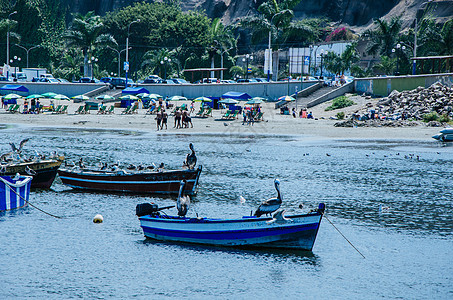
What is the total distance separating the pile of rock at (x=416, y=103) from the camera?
53.9 meters

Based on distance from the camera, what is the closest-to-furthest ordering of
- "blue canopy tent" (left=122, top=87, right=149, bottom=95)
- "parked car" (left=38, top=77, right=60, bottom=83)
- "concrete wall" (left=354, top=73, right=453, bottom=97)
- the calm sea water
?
the calm sea water < "concrete wall" (left=354, top=73, right=453, bottom=97) < "blue canopy tent" (left=122, top=87, right=149, bottom=95) < "parked car" (left=38, top=77, right=60, bottom=83)

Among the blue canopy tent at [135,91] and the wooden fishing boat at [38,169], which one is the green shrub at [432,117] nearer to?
the blue canopy tent at [135,91]

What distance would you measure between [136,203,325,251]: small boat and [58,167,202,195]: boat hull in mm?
6376

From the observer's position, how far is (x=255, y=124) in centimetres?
5822

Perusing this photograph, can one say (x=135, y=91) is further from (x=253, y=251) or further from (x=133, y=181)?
(x=253, y=251)

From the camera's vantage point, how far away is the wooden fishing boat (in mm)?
Result: 27953

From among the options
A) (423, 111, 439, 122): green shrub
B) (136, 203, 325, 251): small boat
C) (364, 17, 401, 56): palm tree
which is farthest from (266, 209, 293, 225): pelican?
(364, 17, 401, 56): palm tree

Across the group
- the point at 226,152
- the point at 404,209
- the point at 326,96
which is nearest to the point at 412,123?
the point at 326,96

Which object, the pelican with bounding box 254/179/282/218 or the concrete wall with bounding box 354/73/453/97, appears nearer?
the pelican with bounding box 254/179/282/218

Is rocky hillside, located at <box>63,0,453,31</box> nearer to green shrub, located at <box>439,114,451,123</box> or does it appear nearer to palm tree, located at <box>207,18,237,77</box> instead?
palm tree, located at <box>207,18,237,77</box>

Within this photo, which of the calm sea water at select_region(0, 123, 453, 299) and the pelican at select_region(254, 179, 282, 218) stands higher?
the pelican at select_region(254, 179, 282, 218)

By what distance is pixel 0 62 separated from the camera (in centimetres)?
11494

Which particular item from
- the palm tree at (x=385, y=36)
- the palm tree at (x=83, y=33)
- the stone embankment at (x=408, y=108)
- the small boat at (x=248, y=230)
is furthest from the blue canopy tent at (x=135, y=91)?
the small boat at (x=248, y=230)

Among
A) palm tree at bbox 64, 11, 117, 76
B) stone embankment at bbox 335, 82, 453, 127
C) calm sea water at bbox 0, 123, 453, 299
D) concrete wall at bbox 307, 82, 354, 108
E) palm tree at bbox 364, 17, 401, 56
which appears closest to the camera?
calm sea water at bbox 0, 123, 453, 299
